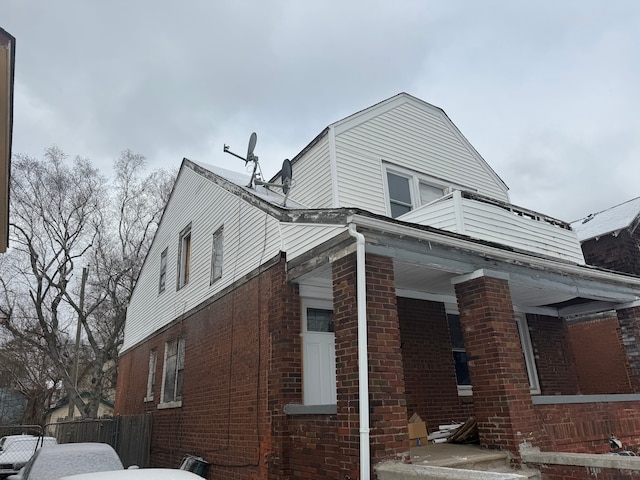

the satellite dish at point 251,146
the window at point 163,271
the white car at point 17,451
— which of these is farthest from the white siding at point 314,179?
the white car at point 17,451

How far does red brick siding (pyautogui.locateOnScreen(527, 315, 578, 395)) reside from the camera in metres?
10.2

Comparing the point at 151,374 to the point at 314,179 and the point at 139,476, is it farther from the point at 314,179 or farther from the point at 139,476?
the point at 139,476

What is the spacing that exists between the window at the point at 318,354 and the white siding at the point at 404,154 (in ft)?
8.27

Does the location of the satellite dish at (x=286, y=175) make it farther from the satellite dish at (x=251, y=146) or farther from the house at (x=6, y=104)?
the house at (x=6, y=104)

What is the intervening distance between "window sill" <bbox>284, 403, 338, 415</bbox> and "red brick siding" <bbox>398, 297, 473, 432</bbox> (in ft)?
8.35

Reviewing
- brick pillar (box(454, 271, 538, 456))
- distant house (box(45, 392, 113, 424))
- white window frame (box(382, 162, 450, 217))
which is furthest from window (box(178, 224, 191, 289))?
distant house (box(45, 392, 113, 424))

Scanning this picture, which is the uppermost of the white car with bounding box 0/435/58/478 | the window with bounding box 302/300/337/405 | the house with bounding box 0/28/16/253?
the house with bounding box 0/28/16/253

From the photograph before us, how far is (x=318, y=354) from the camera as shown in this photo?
24.0 feet

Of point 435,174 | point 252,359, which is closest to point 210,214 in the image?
point 252,359

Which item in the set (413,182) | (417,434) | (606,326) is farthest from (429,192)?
(606,326)

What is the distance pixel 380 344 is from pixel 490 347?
1.97 metres

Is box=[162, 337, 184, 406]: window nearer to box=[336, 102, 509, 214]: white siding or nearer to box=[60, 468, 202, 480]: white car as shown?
box=[336, 102, 509, 214]: white siding

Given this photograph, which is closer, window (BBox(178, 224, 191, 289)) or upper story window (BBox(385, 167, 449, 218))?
upper story window (BBox(385, 167, 449, 218))

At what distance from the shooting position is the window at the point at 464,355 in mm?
9109
